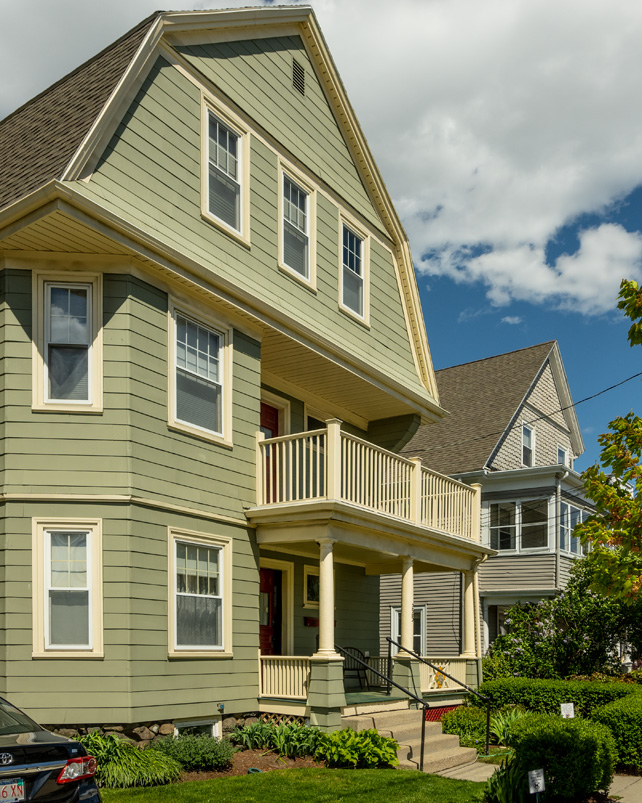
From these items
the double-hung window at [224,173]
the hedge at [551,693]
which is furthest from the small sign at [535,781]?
the double-hung window at [224,173]

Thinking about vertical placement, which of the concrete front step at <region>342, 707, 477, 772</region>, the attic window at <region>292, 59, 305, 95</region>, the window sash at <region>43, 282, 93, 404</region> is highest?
the attic window at <region>292, 59, 305, 95</region>

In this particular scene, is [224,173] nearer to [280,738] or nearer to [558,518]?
[280,738]

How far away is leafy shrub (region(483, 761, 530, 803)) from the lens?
981 cm

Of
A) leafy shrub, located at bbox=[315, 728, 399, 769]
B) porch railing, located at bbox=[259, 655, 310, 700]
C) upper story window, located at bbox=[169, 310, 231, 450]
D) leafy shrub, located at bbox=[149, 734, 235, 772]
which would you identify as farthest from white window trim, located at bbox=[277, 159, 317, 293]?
leafy shrub, located at bbox=[149, 734, 235, 772]

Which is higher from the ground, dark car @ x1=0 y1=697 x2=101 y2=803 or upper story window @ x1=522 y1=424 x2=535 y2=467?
upper story window @ x1=522 y1=424 x2=535 y2=467

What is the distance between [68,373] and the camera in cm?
1226

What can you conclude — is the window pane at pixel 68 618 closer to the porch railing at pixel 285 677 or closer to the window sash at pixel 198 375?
the window sash at pixel 198 375

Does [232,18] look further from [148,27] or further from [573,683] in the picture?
[573,683]

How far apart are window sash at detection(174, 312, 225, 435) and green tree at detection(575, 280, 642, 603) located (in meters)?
5.73

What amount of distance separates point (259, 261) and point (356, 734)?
7486 millimetres

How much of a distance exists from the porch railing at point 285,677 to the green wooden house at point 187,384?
4 centimetres

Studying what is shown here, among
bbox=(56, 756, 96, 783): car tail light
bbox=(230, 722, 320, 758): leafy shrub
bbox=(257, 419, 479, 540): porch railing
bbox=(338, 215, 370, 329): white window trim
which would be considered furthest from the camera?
bbox=(338, 215, 370, 329): white window trim

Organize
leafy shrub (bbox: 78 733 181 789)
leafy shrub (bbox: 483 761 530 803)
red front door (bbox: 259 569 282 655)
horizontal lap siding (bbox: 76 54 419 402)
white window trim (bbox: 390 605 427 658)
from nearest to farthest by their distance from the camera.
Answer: leafy shrub (bbox: 483 761 530 803) → leafy shrub (bbox: 78 733 181 789) → horizontal lap siding (bbox: 76 54 419 402) → red front door (bbox: 259 569 282 655) → white window trim (bbox: 390 605 427 658)

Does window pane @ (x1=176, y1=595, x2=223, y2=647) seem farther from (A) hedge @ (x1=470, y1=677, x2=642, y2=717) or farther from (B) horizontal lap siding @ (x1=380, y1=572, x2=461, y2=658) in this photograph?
(B) horizontal lap siding @ (x1=380, y1=572, x2=461, y2=658)
